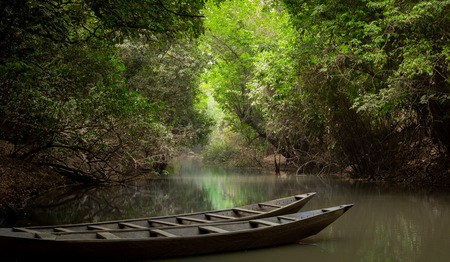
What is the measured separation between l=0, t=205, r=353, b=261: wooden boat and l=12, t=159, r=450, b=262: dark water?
176 mm

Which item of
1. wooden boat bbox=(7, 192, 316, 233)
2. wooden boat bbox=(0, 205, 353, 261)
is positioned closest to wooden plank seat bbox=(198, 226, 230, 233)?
wooden boat bbox=(0, 205, 353, 261)

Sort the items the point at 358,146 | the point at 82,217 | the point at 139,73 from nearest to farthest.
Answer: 1. the point at 82,217
2. the point at 358,146
3. the point at 139,73

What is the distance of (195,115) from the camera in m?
24.0

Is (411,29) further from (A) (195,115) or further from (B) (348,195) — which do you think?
(A) (195,115)

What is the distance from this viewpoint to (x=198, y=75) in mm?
21469

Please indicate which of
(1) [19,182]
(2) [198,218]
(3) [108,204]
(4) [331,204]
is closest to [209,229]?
(2) [198,218]

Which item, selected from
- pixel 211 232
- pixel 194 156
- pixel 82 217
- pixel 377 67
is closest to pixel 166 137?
pixel 82 217

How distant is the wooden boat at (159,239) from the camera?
438cm

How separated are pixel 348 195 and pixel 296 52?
17.6 ft

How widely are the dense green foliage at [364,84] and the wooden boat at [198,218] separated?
5.17 m

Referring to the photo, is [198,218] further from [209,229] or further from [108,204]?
[108,204]

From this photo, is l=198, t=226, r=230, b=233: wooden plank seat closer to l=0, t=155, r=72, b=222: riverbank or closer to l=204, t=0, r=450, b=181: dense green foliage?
l=0, t=155, r=72, b=222: riverbank

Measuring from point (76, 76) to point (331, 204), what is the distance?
7660 millimetres

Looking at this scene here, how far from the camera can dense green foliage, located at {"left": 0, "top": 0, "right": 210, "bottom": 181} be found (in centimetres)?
584
